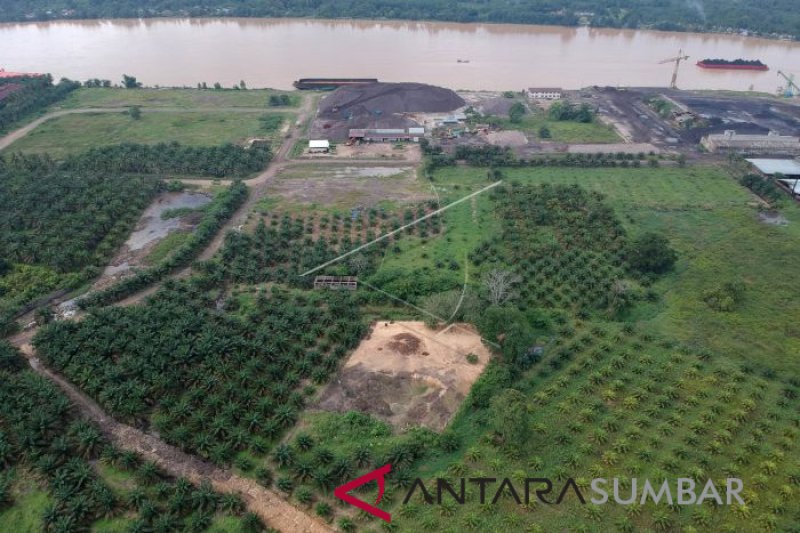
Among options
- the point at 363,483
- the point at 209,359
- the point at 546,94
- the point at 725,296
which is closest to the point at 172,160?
the point at 209,359

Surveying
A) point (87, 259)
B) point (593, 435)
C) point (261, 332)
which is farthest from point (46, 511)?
point (593, 435)

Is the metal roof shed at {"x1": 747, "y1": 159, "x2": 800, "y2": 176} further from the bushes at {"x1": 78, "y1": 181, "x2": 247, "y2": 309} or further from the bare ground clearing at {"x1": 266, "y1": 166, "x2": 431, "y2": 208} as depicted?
the bushes at {"x1": 78, "y1": 181, "x2": 247, "y2": 309}

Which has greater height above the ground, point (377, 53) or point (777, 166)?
point (377, 53)

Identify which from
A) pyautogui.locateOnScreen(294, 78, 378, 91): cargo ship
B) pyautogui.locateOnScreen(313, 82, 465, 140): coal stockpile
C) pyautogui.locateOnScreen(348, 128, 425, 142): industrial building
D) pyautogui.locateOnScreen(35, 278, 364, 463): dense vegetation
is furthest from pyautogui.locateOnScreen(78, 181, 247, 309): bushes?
pyautogui.locateOnScreen(294, 78, 378, 91): cargo ship

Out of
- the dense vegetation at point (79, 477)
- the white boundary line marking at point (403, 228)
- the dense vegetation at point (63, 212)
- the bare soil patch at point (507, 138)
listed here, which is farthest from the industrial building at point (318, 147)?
the dense vegetation at point (79, 477)

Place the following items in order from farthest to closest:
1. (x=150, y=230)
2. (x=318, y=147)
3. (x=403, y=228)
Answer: (x=318, y=147) < (x=150, y=230) < (x=403, y=228)

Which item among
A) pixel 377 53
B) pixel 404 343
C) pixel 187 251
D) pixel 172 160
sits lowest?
pixel 404 343

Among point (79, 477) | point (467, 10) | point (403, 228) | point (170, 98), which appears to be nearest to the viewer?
point (79, 477)

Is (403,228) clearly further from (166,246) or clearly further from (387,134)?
(387,134)
